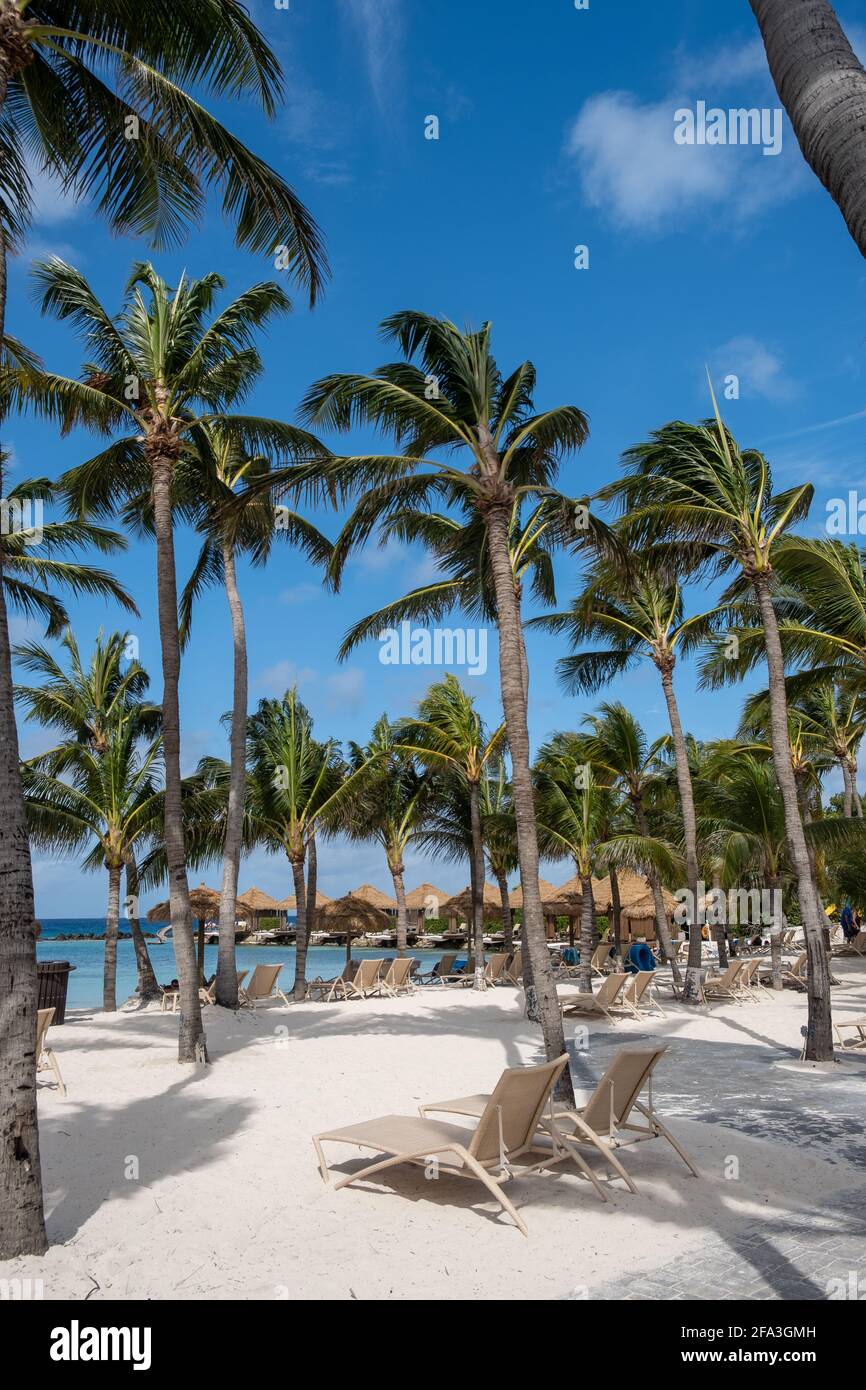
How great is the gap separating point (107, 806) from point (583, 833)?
9.82 m

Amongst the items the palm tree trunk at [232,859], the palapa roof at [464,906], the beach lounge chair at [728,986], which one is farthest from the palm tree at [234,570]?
the palapa roof at [464,906]

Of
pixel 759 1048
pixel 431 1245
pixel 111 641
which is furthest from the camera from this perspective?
pixel 111 641

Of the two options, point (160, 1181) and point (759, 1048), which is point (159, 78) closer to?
point (160, 1181)

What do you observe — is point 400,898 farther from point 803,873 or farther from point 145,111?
point 145,111

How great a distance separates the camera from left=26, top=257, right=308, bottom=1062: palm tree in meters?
11.3

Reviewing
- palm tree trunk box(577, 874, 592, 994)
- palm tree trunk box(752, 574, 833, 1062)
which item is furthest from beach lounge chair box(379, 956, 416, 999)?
palm tree trunk box(752, 574, 833, 1062)

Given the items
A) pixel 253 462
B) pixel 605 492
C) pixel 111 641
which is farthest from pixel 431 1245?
pixel 111 641

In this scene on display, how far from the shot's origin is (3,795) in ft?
16.1

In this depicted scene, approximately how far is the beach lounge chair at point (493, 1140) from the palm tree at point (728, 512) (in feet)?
22.5

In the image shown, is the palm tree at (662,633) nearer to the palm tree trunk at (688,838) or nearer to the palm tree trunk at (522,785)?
the palm tree trunk at (688,838)

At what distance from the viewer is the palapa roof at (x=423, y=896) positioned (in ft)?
134

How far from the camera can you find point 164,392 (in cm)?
1166

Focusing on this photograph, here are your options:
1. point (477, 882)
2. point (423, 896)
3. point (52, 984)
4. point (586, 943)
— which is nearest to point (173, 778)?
point (52, 984)

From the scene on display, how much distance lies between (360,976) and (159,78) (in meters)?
15.8
